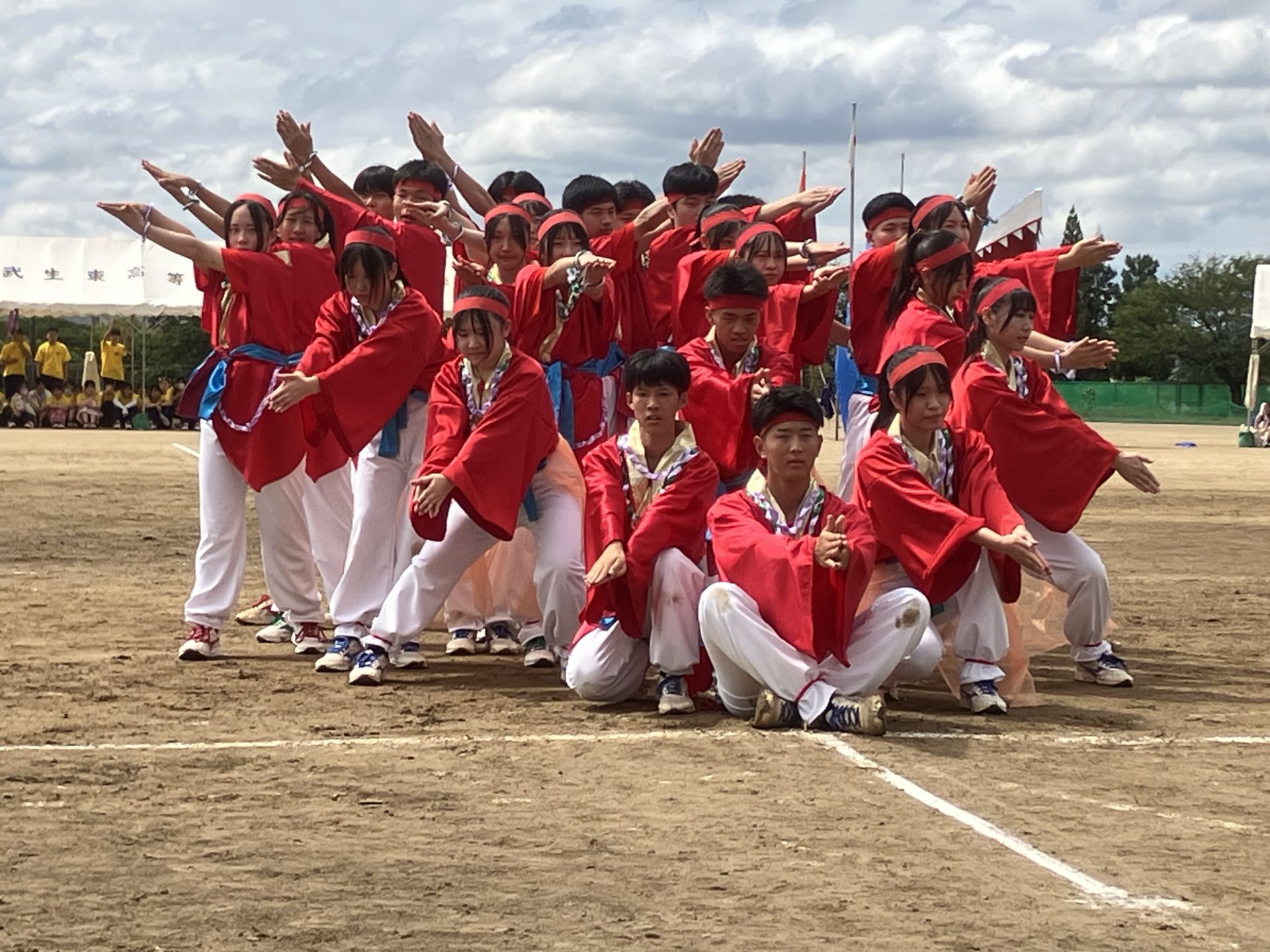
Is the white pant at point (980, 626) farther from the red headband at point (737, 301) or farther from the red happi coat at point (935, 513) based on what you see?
the red headband at point (737, 301)

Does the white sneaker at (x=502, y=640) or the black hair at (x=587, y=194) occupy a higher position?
the black hair at (x=587, y=194)

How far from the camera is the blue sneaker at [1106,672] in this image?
334 inches

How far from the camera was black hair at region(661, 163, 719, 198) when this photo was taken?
9727mm

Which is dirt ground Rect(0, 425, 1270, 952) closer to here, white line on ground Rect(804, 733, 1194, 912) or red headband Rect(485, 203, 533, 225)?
white line on ground Rect(804, 733, 1194, 912)

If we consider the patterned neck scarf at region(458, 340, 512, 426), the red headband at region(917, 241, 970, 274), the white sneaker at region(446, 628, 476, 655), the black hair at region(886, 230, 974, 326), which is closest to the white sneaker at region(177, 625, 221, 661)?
the white sneaker at region(446, 628, 476, 655)

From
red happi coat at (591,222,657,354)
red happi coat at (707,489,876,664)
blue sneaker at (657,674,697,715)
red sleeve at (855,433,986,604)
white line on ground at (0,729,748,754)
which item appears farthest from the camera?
red happi coat at (591,222,657,354)

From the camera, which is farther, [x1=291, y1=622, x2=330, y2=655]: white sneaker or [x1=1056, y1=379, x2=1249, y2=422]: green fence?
[x1=1056, y1=379, x2=1249, y2=422]: green fence

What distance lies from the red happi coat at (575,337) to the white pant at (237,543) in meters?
1.36

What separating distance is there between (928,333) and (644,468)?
1612 millimetres

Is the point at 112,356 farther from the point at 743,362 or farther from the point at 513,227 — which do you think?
the point at 743,362

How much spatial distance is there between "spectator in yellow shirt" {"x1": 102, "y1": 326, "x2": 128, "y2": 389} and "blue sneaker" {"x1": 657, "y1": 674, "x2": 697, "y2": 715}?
30786 millimetres

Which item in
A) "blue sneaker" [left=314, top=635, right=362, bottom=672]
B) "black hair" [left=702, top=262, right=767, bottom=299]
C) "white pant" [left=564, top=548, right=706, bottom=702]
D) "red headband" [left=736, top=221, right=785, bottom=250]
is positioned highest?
"red headband" [left=736, top=221, right=785, bottom=250]

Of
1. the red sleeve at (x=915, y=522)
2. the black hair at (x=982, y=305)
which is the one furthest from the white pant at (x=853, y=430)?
the red sleeve at (x=915, y=522)

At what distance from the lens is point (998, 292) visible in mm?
8352
